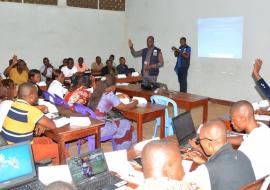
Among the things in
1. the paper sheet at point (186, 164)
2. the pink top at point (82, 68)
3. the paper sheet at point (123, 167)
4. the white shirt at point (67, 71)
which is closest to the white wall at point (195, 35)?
the pink top at point (82, 68)

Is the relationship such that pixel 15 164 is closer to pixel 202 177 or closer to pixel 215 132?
pixel 202 177

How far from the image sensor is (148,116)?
177 inches

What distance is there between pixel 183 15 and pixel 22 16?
4465 mm

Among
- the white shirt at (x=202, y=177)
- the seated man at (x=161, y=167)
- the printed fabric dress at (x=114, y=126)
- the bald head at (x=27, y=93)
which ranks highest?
the bald head at (x=27, y=93)

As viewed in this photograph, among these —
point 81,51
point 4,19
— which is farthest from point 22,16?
point 81,51

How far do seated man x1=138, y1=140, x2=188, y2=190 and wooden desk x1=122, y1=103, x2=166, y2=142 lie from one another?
2.76 meters

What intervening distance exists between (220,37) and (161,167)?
742cm

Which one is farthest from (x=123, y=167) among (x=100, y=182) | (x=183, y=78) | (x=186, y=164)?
(x=183, y=78)

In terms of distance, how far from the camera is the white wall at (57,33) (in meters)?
8.70

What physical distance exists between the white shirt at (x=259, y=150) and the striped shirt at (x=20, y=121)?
1965mm

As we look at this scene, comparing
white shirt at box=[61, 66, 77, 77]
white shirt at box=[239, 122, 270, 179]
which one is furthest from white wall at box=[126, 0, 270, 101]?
white shirt at box=[239, 122, 270, 179]

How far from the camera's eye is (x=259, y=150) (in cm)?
237

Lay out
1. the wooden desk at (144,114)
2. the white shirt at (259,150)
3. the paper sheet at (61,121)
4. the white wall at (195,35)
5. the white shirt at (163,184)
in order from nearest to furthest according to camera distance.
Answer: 1. the white shirt at (163,184)
2. the white shirt at (259,150)
3. the paper sheet at (61,121)
4. the wooden desk at (144,114)
5. the white wall at (195,35)

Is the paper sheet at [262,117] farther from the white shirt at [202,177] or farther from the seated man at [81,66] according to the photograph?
the seated man at [81,66]
